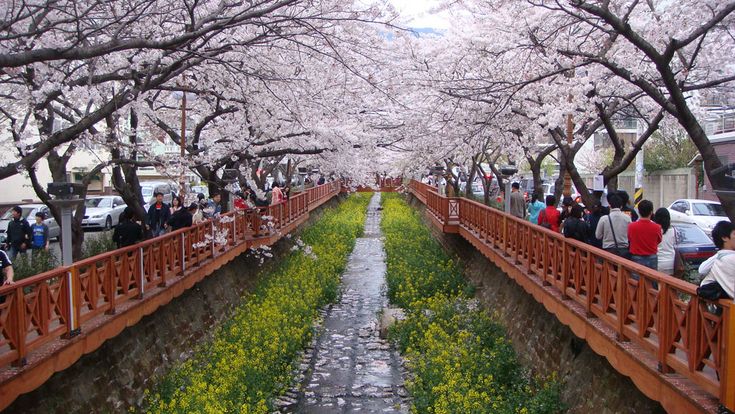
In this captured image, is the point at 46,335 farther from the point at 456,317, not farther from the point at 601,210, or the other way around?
the point at 456,317

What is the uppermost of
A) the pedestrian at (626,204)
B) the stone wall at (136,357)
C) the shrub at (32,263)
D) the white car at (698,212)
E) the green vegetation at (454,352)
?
the pedestrian at (626,204)

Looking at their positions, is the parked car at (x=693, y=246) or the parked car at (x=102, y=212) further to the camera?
the parked car at (x=102, y=212)

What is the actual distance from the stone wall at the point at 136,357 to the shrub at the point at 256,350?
0.28 metres

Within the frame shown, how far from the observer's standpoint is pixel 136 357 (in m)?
10.5

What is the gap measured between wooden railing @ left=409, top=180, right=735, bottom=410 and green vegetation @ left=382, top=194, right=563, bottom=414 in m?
1.62

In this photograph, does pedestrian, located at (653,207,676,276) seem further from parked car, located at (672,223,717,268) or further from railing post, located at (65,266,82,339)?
railing post, located at (65,266,82,339)

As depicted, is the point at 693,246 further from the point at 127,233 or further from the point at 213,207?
the point at 127,233

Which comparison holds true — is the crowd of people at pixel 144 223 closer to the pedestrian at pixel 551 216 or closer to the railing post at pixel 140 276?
the railing post at pixel 140 276

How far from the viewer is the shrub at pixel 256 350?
400 inches

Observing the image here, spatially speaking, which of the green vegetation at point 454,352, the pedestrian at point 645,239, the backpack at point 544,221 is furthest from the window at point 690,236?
the pedestrian at point 645,239

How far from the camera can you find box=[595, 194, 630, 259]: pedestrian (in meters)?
9.26

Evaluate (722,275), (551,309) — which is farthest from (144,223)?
(722,275)

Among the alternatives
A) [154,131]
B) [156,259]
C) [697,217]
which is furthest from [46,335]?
[697,217]

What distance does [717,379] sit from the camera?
17.1ft
